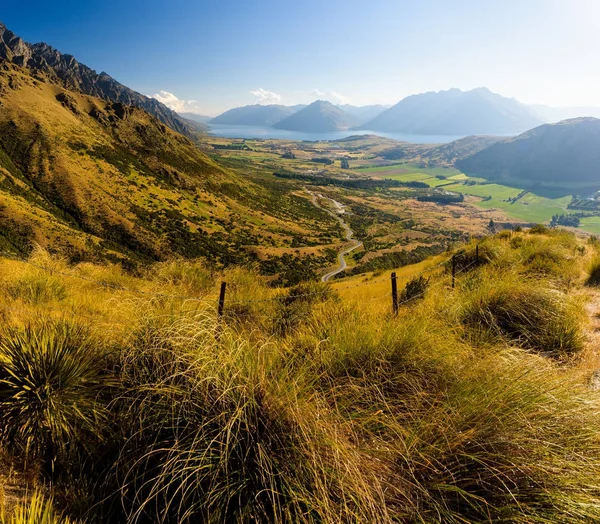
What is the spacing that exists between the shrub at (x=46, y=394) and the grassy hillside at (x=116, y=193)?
181 feet

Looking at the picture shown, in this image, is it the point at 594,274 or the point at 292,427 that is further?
the point at 594,274

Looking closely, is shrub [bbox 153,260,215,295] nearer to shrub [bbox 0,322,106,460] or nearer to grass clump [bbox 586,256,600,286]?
shrub [bbox 0,322,106,460]

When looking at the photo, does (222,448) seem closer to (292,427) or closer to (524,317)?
(292,427)

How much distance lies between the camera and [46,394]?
3.24 meters

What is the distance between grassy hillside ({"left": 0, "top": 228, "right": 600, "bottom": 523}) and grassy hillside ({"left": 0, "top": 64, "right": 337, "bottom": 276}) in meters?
55.6

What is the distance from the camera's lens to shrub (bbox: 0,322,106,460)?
10.00 feet

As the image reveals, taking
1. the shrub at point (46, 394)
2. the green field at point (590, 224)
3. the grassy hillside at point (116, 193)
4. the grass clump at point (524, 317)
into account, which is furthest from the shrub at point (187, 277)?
the green field at point (590, 224)

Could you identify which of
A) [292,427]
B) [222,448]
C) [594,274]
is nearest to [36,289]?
[222,448]

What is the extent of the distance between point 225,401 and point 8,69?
603ft

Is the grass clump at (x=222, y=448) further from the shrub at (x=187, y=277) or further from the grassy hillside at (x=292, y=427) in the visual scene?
the shrub at (x=187, y=277)

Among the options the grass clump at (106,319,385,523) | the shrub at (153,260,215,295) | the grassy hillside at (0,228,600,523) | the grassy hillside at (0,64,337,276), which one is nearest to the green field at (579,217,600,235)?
the grassy hillside at (0,64,337,276)

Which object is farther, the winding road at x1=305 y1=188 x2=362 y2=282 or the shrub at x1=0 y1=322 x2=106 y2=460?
the winding road at x1=305 y1=188 x2=362 y2=282

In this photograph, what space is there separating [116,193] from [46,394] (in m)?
113

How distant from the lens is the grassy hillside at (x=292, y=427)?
2.22 m
